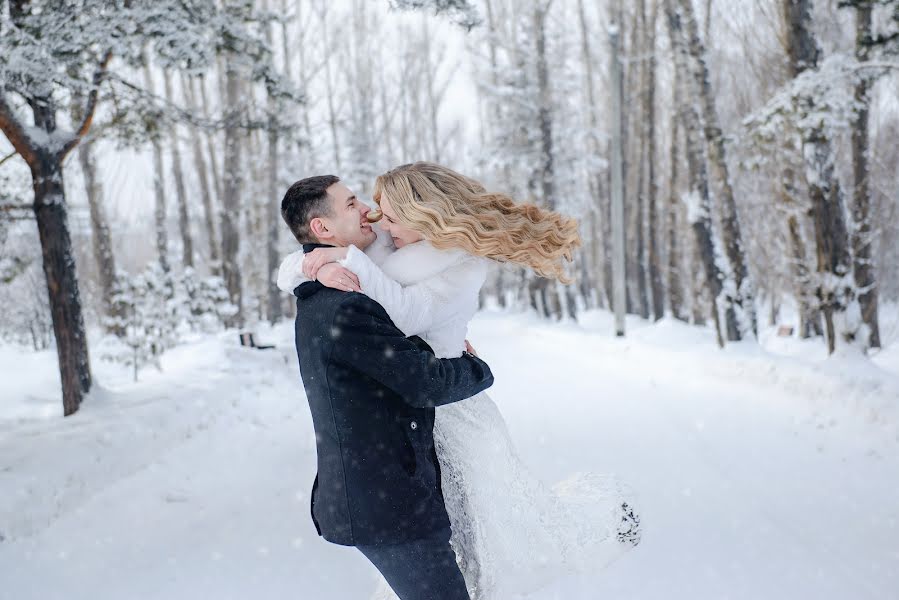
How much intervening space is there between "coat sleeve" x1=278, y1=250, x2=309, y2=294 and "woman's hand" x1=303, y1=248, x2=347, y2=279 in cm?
5

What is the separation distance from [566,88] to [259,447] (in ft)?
80.5

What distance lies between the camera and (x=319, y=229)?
2311mm

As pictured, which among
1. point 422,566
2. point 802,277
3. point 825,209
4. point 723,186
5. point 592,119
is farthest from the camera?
point 592,119

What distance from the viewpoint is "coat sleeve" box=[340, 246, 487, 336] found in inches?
82.2

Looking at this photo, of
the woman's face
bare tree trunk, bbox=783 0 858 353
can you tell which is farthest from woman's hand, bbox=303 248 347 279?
bare tree trunk, bbox=783 0 858 353

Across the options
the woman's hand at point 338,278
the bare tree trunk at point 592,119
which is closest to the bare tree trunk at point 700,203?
the woman's hand at point 338,278

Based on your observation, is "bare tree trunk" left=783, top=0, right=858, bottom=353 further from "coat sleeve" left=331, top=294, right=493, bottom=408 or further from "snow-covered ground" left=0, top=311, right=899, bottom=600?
"coat sleeve" left=331, top=294, right=493, bottom=408

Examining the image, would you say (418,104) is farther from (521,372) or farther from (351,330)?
(351,330)

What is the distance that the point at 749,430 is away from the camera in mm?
7188

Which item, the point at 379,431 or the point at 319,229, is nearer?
the point at 379,431

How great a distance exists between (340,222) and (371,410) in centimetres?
69

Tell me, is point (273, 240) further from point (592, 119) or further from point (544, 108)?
point (592, 119)

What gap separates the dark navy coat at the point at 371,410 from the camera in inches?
78.2

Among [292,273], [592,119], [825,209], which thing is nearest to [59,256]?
[292,273]
